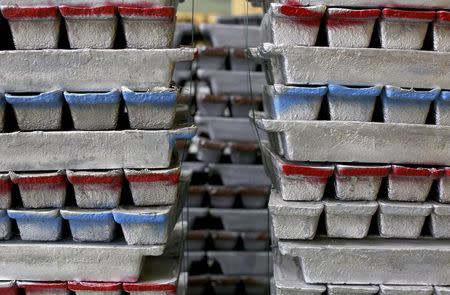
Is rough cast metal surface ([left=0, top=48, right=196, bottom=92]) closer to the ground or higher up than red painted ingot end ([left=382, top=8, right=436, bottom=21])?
closer to the ground

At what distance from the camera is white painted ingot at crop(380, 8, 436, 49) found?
1346mm

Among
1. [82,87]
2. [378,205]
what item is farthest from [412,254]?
[82,87]

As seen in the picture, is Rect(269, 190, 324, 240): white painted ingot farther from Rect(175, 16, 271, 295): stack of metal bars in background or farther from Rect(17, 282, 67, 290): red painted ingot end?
Rect(175, 16, 271, 295): stack of metal bars in background

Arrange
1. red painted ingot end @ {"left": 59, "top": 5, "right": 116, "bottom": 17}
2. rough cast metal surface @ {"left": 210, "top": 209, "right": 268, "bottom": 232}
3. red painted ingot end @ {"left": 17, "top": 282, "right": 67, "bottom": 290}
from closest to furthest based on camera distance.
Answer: red painted ingot end @ {"left": 59, "top": 5, "right": 116, "bottom": 17}, red painted ingot end @ {"left": 17, "top": 282, "right": 67, "bottom": 290}, rough cast metal surface @ {"left": 210, "top": 209, "right": 268, "bottom": 232}

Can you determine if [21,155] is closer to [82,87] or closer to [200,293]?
[82,87]

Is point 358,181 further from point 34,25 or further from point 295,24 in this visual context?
point 34,25

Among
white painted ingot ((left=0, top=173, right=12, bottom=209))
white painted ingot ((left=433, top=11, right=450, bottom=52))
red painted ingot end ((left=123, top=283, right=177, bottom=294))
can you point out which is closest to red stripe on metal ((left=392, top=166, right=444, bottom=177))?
white painted ingot ((left=433, top=11, right=450, bottom=52))

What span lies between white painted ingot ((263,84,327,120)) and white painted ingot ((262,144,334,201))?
133 mm

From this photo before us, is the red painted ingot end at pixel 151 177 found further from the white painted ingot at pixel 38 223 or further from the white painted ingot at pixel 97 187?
the white painted ingot at pixel 38 223

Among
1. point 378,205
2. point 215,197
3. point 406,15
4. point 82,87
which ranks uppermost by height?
point 406,15

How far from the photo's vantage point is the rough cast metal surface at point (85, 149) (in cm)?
135

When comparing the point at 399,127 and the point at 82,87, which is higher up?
the point at 82,87

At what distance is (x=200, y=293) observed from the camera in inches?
97.7

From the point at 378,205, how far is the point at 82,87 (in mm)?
865
